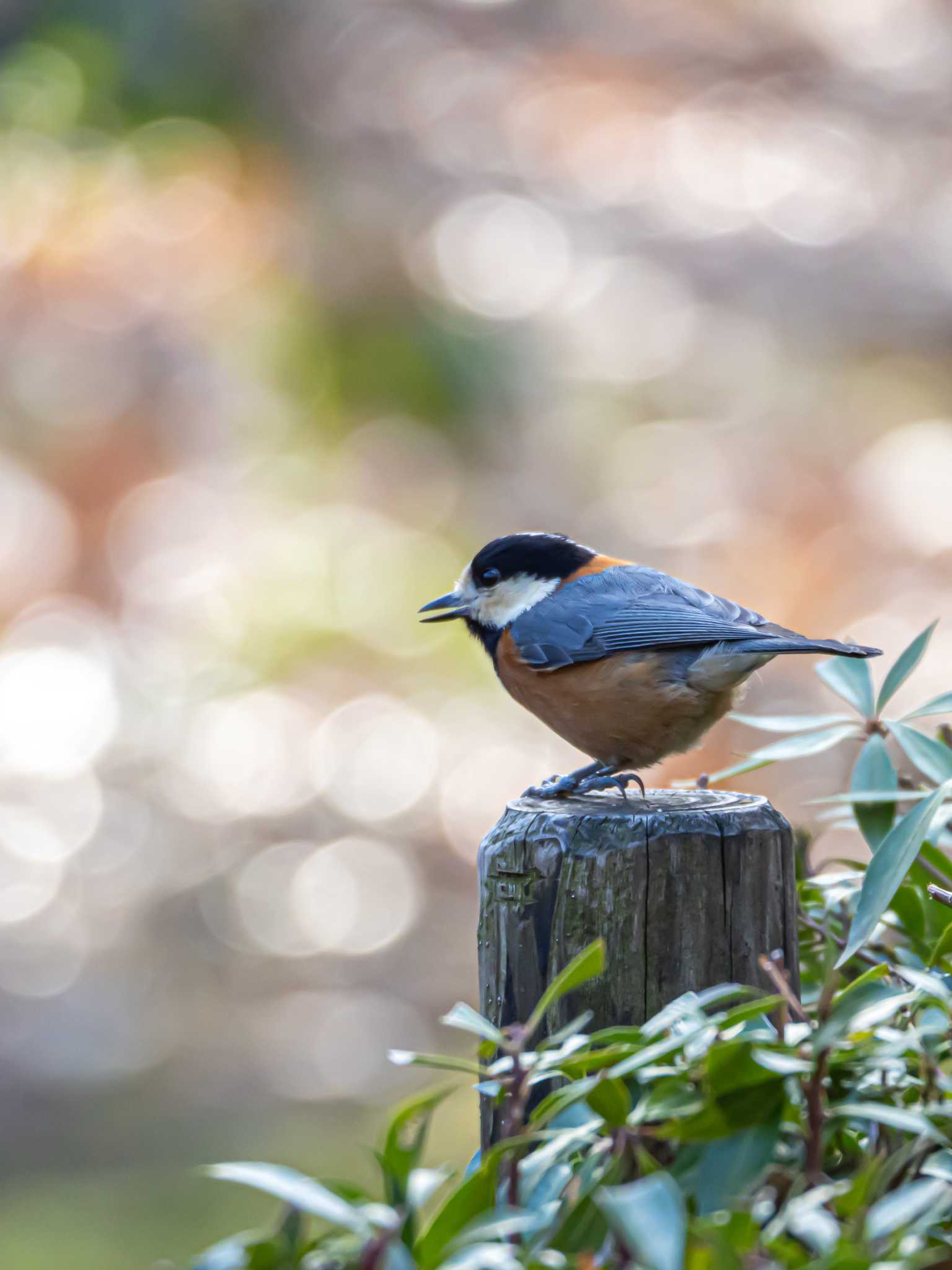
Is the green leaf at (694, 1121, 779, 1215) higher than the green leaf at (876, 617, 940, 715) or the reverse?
the reverse

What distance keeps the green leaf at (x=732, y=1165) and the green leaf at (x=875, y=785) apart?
76 centimetres

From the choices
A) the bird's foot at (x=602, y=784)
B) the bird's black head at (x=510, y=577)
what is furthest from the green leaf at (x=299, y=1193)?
the bird's black head at (x=510, y=577)

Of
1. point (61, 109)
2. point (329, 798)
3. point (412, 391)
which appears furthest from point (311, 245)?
point (329, 798)

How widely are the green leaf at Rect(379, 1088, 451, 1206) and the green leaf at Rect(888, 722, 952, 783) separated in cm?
86

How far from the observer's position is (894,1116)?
3.10ft

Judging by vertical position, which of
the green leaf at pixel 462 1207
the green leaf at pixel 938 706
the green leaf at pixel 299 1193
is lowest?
the green leaf at pixel 462 1207

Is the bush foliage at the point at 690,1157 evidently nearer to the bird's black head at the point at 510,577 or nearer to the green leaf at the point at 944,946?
the green leaf at the point at 944,946

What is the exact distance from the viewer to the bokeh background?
17.2 ft

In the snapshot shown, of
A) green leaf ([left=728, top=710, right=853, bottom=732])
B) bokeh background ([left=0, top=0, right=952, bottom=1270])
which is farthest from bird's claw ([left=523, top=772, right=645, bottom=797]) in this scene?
bokeh background ([left=0, top=0, right=952, bottom=1270])

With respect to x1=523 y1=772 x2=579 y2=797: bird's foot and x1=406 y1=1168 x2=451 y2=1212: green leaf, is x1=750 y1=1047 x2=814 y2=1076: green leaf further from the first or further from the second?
x1=523 y1=772 x2=579 y2=797: bird's foot

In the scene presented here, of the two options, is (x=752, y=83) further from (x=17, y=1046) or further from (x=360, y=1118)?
(x=17, y=1046)

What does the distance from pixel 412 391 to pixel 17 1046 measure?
4.26 meters

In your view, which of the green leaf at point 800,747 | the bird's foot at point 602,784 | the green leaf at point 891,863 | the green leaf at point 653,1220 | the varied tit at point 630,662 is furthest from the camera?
the varied tit at point 630,662

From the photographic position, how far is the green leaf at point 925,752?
A: 1.63 metres
